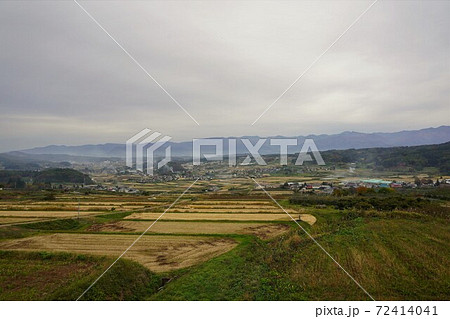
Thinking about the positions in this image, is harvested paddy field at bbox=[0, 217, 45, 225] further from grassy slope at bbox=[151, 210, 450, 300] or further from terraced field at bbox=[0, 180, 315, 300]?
grassy slope at bbox=[151, 210, 450, 300]

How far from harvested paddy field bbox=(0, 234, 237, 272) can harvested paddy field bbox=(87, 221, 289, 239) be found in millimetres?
1696

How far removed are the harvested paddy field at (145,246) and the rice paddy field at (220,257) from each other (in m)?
0.05

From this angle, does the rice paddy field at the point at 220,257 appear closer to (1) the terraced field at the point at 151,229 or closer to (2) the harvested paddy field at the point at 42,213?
(1) the terraced field at the point at 151,229

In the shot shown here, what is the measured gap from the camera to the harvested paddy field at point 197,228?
Answer: 18422 mm

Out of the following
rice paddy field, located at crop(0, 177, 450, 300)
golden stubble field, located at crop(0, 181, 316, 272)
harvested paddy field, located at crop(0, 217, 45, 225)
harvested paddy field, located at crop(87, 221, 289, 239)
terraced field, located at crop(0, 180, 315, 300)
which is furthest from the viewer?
harvested paddy field, located at crop(0, 217, 45, 225)

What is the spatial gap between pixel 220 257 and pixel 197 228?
6.81 meters

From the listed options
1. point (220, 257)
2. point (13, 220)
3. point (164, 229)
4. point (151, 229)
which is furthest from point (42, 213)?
point (220, 257)

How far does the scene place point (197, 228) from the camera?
64.2ft

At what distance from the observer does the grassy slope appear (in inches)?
327

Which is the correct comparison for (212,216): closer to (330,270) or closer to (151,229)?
(151,229)

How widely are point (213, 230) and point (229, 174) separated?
30826 mm
